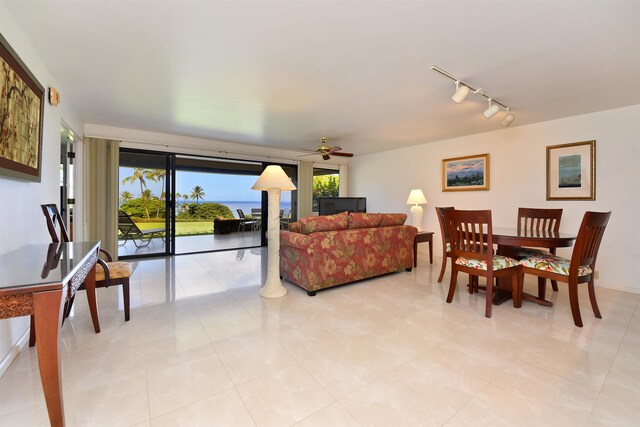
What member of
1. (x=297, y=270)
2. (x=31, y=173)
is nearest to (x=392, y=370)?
(x=297, y=270)

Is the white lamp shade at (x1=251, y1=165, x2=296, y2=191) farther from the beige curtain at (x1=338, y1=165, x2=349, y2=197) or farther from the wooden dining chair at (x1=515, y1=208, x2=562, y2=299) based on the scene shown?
the beige curtain at (x1=338, y1=165, x2=349, y2=197)

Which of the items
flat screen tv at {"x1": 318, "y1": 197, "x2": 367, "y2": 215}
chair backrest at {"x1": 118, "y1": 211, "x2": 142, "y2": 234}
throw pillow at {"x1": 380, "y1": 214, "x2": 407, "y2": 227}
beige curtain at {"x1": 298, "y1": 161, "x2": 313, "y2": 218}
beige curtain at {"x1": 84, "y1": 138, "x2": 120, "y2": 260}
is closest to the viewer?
throw pillow at {"x1": 380, "y1": 214, "x2": 407, "y2": 227}

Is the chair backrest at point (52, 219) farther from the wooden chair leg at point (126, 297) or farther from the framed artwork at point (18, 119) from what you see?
the wooden chair leg at point (126, 297)

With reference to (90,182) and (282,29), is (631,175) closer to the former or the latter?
(282,29)

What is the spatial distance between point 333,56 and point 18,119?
2.18 m

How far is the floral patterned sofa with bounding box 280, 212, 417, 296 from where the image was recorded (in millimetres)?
2978

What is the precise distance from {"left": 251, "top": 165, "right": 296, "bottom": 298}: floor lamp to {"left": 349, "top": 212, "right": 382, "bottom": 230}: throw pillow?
838 millimetres

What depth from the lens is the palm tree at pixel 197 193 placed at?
722 centimetres

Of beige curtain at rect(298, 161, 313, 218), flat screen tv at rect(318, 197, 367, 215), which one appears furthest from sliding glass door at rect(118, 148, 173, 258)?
flat screen tv at rect(318, 197, 367, 215)

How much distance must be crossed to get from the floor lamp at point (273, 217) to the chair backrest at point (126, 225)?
11.1 ft

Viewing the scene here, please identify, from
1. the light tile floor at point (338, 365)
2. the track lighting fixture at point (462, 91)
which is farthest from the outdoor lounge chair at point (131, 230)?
the track lighting fixture at point (462, 91)

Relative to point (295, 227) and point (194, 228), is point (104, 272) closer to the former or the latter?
point (295, 227)

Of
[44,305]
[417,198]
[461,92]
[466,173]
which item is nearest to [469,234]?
[461,92]

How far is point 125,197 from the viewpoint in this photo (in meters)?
4.91
